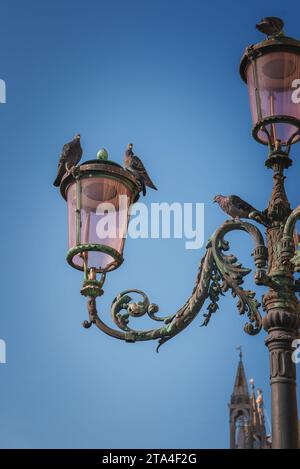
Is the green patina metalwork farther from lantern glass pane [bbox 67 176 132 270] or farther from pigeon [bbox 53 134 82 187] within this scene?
pigeon [bbox 53 134 82 187]

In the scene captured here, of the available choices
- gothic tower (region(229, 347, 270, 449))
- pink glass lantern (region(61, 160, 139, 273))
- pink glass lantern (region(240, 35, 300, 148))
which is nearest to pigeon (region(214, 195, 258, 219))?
pink glass lantern (region(240, 35, 300, 148))

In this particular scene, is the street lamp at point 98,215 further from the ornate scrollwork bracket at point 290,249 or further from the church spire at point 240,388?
the church spire at point 240,388

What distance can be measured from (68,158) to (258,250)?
2.29 meters

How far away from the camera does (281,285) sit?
353 inches

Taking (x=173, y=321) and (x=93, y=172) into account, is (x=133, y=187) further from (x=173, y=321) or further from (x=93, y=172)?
(x=173, y=321)

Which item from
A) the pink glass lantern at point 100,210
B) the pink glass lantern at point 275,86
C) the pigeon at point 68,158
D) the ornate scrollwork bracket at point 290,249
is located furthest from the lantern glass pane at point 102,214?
the ornate scrollwork bracket at point 290,249

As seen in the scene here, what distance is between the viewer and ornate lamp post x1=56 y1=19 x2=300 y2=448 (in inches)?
349

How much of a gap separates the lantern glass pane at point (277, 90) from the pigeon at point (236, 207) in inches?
24.9

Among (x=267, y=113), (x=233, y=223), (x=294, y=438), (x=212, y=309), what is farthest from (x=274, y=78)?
(x=294, y=438)

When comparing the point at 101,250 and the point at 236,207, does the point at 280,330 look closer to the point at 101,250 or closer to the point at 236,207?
the point at 236,207

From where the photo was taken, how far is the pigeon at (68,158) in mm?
10438

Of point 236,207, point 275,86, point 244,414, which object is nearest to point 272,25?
point 275,86

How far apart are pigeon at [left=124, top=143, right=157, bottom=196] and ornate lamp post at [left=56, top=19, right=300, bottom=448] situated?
0.14 m
